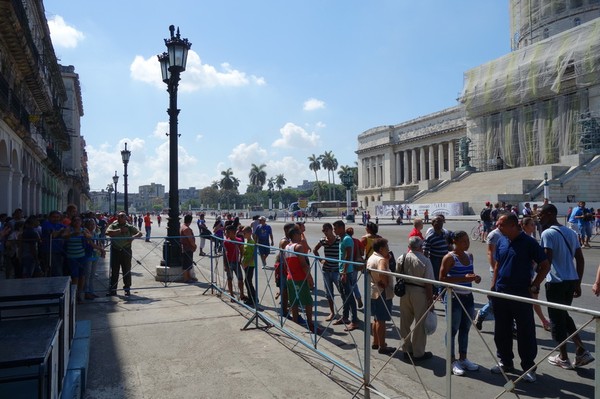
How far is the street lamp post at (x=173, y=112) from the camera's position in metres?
11.0

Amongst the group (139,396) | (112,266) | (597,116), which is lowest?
(139,396)

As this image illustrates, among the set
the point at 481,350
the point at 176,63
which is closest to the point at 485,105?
the point at 176,63

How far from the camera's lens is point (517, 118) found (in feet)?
175

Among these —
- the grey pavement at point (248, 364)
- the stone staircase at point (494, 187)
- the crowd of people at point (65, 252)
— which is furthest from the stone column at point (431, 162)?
the crowd of people at point (65, 252)

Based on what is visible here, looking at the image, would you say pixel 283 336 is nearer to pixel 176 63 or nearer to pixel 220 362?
pixel 220 362

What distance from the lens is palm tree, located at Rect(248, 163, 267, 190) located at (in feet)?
457

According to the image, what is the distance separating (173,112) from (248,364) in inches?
304

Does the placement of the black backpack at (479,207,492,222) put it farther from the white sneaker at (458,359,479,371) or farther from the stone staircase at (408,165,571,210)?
the stone staircase at (408,165,571,210)

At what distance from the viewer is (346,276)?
6.88m

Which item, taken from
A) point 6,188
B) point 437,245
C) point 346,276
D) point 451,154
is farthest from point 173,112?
point 451,154

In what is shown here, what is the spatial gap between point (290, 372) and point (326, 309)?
11.1ft

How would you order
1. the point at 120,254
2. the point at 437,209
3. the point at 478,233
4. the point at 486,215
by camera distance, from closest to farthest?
the point at 120,254 < the point at 486,215 < the point at 478,233 < the point at 437,209

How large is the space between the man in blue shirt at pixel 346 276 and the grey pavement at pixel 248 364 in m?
0.24

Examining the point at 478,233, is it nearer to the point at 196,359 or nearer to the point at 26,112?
the point at 196,359
